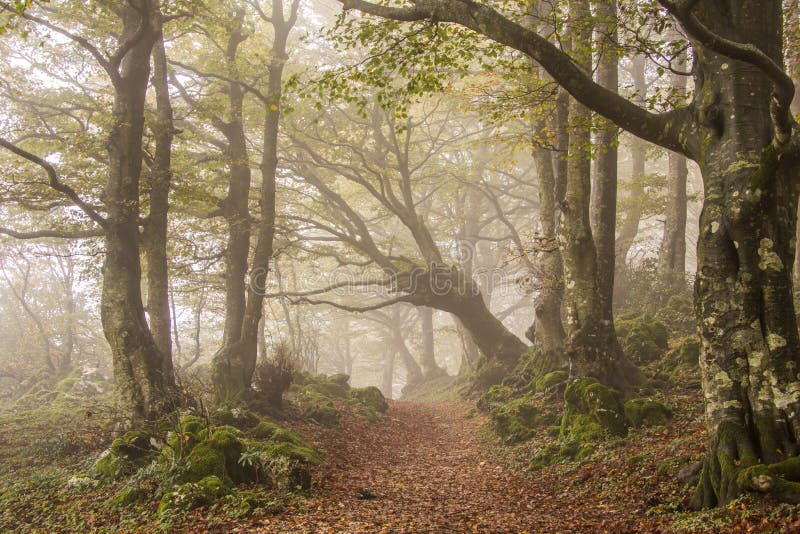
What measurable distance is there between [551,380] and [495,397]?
3086mm

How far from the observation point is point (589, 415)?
27.7ft

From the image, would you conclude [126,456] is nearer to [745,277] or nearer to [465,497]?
[465,497]

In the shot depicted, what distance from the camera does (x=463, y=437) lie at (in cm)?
1240

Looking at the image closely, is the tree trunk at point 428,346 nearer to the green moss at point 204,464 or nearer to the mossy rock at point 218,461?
the mossy rock at point 218,461

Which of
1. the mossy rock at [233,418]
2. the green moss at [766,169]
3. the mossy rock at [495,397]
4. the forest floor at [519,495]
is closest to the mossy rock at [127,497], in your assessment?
the forest floor at [519,495]

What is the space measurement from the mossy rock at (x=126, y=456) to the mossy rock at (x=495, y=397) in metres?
8.86

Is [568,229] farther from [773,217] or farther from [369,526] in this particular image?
[369,526]

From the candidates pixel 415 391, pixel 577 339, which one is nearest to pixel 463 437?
pixel 577 339

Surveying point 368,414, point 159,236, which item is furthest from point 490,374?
point 159,236

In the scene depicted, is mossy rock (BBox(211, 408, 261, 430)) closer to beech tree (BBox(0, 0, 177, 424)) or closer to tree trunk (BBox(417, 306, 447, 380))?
beech tree (BBox(0, 0, 177, 424))

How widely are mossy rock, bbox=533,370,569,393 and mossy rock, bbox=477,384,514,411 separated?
1.80m

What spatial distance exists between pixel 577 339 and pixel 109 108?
475 inches

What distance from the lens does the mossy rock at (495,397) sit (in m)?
14.2

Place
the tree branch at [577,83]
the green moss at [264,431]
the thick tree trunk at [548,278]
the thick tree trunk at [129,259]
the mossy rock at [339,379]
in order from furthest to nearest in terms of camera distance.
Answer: the mossy rock at [339,379], the thick tree trunk at [548,278], the thick tree trunk at [129,259], the green moss at [264,431], the tree branch at [577,83]
